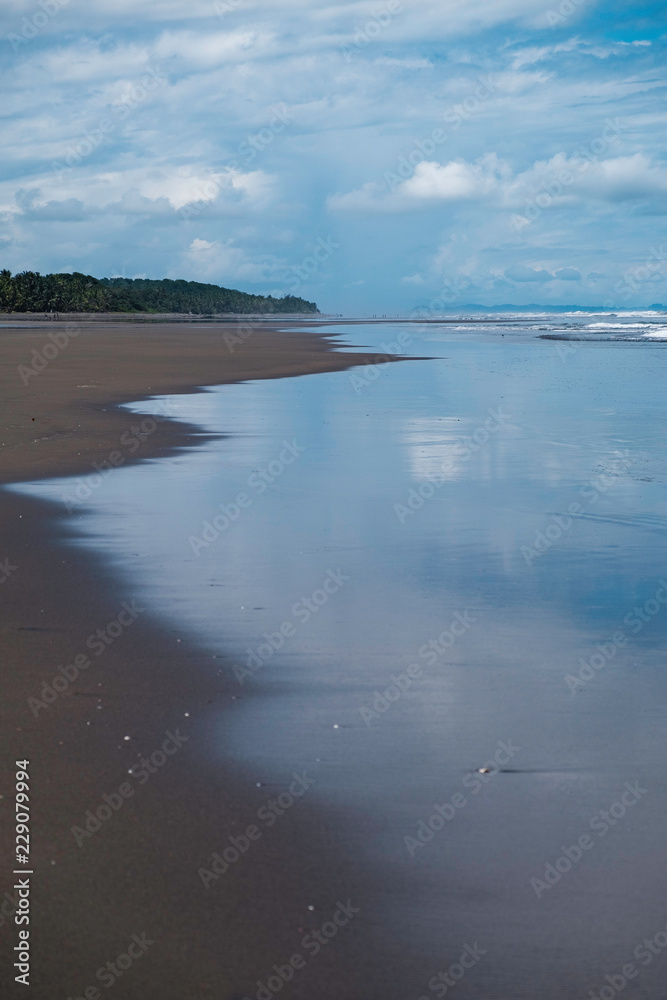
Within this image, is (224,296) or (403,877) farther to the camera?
(224,296)

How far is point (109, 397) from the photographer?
2091 centimetres

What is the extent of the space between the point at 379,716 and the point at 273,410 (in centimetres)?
1445

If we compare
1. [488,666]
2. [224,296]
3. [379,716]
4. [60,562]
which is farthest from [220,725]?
[224,296]

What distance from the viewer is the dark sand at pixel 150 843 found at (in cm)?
321

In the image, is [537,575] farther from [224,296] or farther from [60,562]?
[224,296]
